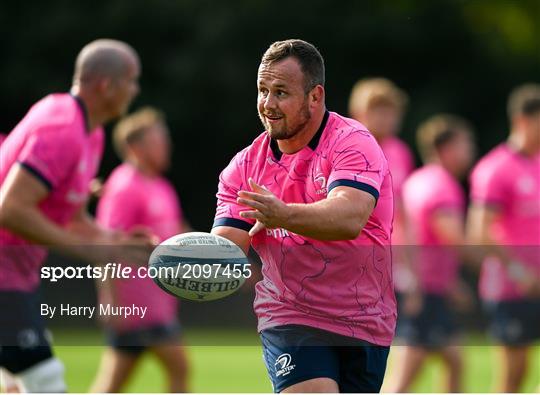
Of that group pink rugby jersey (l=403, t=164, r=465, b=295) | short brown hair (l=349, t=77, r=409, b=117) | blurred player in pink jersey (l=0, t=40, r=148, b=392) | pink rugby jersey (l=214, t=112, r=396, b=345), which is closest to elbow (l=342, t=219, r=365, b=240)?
pink rugby jersey (l=214, t=112, r=396, b=345)

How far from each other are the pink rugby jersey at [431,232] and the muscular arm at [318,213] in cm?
603

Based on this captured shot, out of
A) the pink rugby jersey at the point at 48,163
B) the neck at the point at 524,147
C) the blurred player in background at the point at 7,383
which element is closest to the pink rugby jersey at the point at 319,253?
the pink rugby jersey at the point at 48,163

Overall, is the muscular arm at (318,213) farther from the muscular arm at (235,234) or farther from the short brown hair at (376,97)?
the short brown hair at (376,97)

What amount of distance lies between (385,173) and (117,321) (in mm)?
5167

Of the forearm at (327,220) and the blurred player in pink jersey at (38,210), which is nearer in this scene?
the forearm at (327,220)

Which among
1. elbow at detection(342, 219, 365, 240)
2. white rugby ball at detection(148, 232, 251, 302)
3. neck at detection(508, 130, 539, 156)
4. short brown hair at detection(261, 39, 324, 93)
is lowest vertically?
white rugby ball at detection(148, 232, 251, 302)

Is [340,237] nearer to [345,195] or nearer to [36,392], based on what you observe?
[345,195]

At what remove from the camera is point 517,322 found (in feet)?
32.3

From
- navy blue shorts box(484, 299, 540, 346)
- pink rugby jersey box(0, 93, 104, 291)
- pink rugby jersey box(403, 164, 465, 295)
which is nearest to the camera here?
pink rugby jersey box(0, 93, 104, 291)

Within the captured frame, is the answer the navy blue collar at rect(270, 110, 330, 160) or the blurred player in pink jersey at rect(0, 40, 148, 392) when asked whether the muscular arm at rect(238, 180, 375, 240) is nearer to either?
the navy blue collar at rect(270, 110, 330, 160)

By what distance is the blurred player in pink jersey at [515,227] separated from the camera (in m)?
9.84

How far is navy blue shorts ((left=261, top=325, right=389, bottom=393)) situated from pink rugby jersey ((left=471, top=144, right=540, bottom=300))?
4685 mm

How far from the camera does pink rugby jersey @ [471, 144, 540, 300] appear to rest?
988cm

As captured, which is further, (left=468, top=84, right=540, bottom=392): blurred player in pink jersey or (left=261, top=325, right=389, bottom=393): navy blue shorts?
(left=468, top=84, right=540, bottom=392): blurred player in pink jersey
